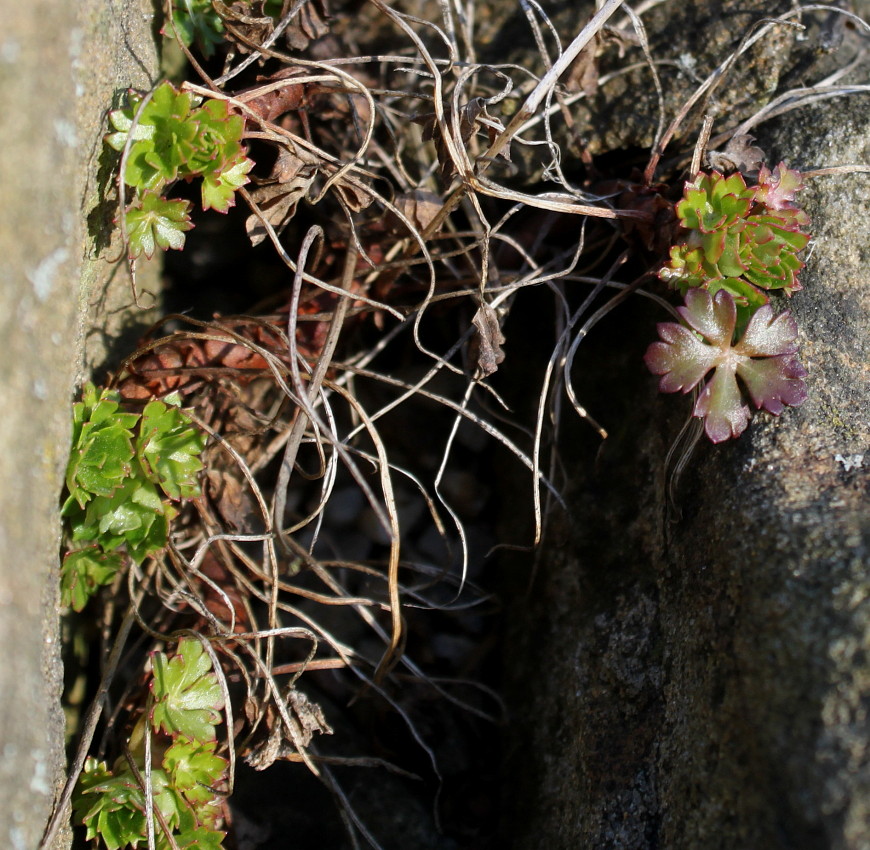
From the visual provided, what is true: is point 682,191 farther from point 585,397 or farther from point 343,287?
point 343,287

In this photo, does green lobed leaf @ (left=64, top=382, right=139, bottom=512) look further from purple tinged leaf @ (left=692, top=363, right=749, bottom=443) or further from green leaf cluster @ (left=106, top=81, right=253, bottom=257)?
purple tinged leaf @ (left=692, top=363, right=749, bottom=443)

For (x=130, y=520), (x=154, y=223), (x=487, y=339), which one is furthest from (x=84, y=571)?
(x=487, y=339)

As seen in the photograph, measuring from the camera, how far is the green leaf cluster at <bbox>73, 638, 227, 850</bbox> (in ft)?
5.05

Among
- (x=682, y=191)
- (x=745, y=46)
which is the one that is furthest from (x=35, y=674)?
(x=745, y=46)

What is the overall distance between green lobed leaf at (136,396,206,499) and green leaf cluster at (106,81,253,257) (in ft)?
1.11

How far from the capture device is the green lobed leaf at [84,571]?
170cm

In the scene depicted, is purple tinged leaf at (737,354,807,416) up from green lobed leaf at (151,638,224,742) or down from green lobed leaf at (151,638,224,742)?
up

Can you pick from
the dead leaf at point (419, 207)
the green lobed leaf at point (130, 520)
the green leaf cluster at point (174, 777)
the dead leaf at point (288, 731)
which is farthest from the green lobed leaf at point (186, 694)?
the dead leaf at point (419, 207)

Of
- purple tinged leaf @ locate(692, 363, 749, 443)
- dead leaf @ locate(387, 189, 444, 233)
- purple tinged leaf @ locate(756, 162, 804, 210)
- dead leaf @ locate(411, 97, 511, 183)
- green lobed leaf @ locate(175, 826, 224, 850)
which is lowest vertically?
green lobed leaf @ locate(175, 826, 224, 850)

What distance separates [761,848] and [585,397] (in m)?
1.05

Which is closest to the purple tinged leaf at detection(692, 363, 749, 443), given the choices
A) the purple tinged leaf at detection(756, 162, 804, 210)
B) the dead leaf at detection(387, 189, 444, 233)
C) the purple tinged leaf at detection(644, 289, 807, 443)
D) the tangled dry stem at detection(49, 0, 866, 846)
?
the purple tinged leaf at detection(644, 289, 807, 443)

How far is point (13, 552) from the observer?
46.8 inches

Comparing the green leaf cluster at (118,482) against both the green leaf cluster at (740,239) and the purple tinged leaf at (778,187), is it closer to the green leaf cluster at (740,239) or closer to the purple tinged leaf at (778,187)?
the green leaf cluster at (740,239)

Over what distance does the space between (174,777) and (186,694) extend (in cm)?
16
